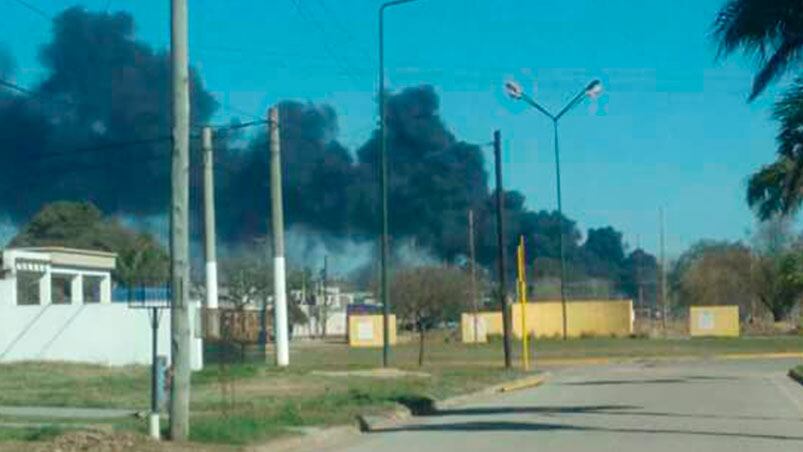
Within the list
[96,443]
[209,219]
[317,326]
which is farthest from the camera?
[317,326]

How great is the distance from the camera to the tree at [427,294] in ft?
251

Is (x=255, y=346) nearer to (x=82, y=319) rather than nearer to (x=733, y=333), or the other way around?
(x=82, y=319)

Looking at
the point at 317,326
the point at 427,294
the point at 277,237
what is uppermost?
the point at 277,237

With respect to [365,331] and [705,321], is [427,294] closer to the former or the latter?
[365,331]

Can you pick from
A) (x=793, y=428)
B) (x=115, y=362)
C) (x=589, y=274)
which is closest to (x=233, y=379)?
(x=115, y=362)

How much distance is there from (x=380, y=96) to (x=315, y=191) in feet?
160

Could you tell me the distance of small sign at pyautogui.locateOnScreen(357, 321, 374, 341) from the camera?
274 feet

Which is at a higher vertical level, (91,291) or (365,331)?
(91,291)

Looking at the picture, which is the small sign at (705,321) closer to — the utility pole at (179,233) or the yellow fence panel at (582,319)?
the yellow fence panel at (582,319)

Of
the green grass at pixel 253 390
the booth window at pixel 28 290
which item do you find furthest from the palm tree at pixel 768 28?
the booth window at pixel 28 290

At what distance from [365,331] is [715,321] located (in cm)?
2037

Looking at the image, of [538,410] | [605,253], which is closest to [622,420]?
[538,410]

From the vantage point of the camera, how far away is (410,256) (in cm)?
11325

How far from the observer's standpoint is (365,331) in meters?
84.1
